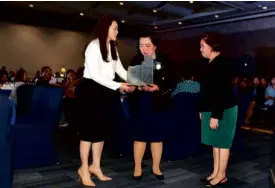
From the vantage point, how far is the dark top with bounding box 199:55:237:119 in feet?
8.54

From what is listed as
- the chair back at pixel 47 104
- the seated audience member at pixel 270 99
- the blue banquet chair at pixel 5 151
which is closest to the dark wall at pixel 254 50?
the seated audience member at pixel 270 99

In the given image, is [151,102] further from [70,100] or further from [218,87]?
[70,100]

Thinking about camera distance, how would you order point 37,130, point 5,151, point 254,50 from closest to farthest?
point 5,151
point 37,130
point 254,50

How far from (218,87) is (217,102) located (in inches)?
Answer: 5.0

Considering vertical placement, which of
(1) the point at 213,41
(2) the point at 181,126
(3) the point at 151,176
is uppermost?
(1) the point at 213,41

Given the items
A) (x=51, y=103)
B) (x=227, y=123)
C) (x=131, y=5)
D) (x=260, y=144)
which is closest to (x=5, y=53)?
(x=131, y=5)

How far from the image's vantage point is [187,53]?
11773 mm

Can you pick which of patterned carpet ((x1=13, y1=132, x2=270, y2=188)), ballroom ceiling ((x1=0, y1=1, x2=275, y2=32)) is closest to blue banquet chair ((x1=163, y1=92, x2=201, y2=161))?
patterned carpet ((x1=13, y1=132, x2=270, y2=188))

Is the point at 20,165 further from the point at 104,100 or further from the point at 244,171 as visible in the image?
the point at 244,171

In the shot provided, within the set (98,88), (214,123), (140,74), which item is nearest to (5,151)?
(98,88)

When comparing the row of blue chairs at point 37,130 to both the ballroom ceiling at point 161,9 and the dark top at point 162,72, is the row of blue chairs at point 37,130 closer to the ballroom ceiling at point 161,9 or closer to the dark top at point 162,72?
the dark top at point 162,72

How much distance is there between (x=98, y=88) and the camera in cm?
261

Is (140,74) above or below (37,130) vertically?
above

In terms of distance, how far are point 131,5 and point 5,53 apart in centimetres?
431
